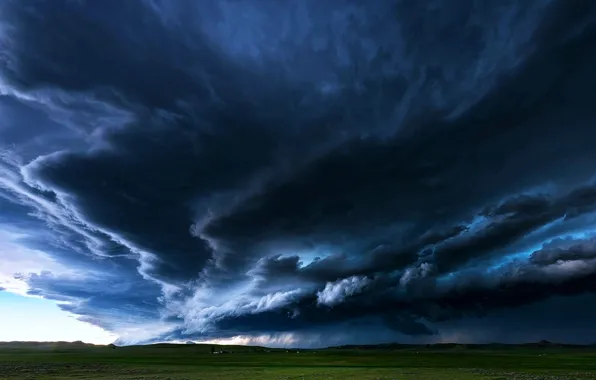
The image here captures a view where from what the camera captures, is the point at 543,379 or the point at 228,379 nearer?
the point at 543,379

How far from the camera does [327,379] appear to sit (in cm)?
7819

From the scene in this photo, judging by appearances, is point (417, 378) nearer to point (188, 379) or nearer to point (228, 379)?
point (228, 379)

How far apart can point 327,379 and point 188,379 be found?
26151 millimetres

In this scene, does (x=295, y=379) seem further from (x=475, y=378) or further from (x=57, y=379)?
(x=57, y=379)

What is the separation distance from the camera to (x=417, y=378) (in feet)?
259

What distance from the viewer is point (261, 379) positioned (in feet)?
262

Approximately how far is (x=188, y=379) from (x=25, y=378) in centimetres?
3092

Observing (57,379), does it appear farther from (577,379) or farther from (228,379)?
(577,379)

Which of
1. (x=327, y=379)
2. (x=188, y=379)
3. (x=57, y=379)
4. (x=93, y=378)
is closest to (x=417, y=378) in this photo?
(x=327, y=379)

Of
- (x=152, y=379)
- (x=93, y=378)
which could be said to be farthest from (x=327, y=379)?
(x=93, y=378)

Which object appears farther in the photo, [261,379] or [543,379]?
[261,379]

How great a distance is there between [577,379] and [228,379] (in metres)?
64.6

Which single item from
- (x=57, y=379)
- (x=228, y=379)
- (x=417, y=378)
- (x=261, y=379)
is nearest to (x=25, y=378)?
(x=57, y=379)

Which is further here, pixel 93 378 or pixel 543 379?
pixel 93 378
